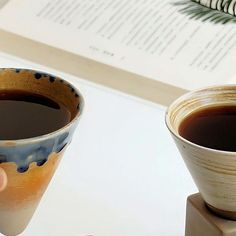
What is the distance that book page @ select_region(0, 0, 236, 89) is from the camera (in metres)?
0.80

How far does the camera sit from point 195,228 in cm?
54

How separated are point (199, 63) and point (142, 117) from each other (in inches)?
4.1

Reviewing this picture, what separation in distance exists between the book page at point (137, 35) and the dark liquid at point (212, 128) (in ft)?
0.84

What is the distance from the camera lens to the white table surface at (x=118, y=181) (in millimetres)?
611

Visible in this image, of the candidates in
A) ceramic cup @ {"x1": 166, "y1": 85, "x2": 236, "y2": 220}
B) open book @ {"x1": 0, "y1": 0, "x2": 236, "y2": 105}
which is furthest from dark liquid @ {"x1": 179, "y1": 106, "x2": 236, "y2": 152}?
open book @ {"x1": 0, "y1": 0, "x2": 236, "y2": 105}

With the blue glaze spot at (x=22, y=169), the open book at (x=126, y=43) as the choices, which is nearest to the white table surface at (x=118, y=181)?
the open book at (x=126, y=43)

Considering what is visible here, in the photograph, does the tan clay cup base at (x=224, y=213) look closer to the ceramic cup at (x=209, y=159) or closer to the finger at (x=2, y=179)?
the ceramic cup at (x=209, y=159)

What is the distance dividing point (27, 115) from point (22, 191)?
64mm

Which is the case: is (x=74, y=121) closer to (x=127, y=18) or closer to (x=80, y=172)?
(x=80, y=172)

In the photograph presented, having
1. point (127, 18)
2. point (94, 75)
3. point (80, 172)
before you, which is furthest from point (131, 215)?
point (127, 18)

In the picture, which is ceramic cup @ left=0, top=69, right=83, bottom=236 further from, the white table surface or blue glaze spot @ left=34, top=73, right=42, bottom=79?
the white table surface

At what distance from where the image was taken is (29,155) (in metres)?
0.46

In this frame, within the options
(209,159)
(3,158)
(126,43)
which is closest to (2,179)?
(3,158)

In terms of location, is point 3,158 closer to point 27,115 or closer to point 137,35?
point 27,115
